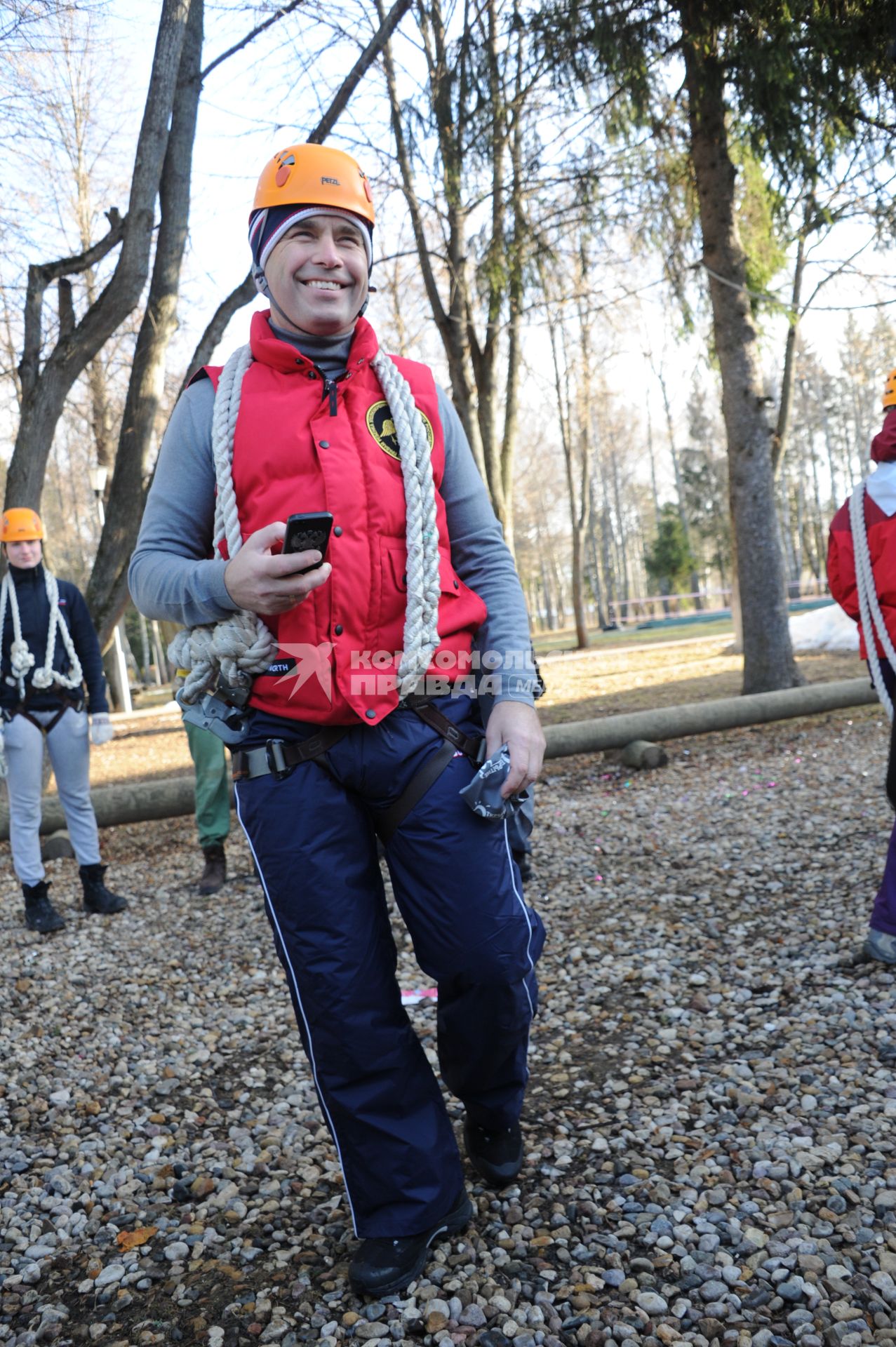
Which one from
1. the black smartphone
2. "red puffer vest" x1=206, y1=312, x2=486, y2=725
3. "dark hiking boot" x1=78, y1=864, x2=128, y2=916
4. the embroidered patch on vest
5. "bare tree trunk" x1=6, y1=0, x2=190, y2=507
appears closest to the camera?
the black smartphone

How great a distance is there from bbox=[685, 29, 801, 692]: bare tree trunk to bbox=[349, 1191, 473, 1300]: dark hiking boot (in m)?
8.50

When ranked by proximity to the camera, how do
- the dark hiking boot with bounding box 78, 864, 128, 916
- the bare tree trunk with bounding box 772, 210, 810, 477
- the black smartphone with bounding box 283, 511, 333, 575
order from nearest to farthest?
the black smartphone with bounding box 283, 511, 333, 575, the dark hiking boot with bounding box 78, 864, 128, 916, the bare tree trunk with bounding box 772, 210, 810, 477

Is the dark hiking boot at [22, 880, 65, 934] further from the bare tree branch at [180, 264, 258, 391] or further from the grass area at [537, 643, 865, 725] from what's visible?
the grass area at [537, 643, 865, 725]

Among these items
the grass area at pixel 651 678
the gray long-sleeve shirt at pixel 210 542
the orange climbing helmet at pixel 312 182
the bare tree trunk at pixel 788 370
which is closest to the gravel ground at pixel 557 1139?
the gray long-sleeve shirt at pixel 210 542

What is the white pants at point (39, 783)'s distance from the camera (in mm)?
5660

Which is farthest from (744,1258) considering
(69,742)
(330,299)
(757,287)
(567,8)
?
(757,287)

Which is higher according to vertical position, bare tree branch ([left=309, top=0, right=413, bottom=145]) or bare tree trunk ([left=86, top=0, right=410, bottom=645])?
bare tree branch ([left=309, top=0, right=413, bottom=145])

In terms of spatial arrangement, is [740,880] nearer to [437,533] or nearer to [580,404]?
[437,533]

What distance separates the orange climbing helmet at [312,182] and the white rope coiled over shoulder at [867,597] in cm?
227

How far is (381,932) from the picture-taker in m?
2.20

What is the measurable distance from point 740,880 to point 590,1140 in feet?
8.36

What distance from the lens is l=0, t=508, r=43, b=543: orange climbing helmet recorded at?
5.69 m

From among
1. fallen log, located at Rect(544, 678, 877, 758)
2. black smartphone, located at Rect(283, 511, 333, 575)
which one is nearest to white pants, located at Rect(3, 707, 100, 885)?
fallen log, located at Rect(544, 678, 877, 758)

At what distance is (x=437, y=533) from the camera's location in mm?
2172
